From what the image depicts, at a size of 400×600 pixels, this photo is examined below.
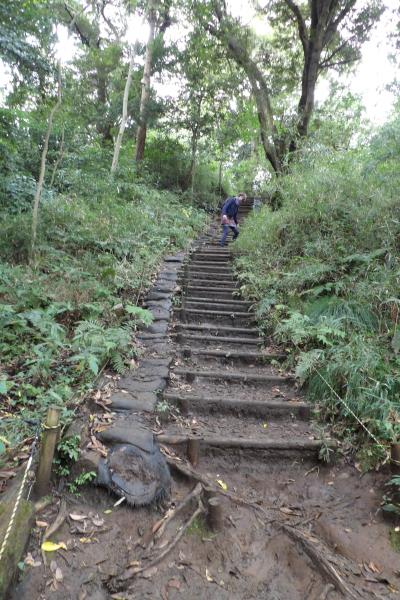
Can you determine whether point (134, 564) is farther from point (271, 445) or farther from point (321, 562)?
point (271, 445)

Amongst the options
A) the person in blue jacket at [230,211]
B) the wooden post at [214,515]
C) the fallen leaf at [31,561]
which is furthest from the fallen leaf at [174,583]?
the person in blue jacket at [230,211]

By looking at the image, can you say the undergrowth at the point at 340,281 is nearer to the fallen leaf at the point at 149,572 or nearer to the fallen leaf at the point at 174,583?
the fallen leaf at the point at 174,583

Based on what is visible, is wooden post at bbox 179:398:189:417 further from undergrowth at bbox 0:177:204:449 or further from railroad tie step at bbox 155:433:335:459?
undergrowth at bbox 0:177:204:449

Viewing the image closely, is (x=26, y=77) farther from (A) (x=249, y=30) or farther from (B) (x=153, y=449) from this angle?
(B) (x=153, y=449)

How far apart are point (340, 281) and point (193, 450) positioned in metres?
3.44

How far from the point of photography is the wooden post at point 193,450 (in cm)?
336

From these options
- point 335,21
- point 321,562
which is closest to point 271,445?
point 321,562

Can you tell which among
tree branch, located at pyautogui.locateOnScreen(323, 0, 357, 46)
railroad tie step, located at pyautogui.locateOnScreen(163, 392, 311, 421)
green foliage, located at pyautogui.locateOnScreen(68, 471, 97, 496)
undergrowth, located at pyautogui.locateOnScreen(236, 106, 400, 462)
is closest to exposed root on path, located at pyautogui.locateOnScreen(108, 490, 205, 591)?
green foliage, located at pyautogui.locateOnScreen(68, 471, 97, 496)

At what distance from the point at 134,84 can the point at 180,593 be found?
57.3ft

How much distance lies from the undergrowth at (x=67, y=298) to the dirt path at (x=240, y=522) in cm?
88

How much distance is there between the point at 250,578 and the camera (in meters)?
2.35

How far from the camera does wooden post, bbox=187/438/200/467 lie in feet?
11.0

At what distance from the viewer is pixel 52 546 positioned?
2.24 metres

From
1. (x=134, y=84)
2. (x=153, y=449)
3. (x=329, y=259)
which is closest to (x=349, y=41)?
(x=134, y=84)
